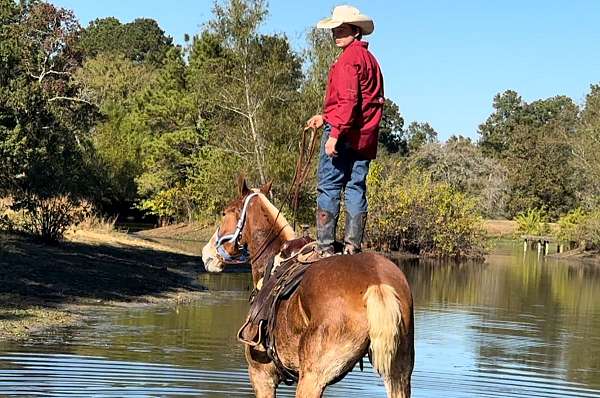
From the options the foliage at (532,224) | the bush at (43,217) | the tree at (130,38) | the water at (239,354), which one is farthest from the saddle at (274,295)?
the tree at (130,38)

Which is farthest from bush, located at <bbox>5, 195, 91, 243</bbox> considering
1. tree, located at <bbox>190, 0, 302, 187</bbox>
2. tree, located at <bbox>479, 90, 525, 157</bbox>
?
tree, located at <bbox>479, 90, 525, 157</bbox>

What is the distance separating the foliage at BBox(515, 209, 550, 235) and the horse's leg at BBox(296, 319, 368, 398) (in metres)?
65.5

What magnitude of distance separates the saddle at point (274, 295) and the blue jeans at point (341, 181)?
0.35 metres

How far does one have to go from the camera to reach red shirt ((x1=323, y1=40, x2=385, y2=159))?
651 centimetres

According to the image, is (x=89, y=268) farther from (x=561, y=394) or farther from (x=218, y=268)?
(x=218, y=268)

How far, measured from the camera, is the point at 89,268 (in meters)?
22.7

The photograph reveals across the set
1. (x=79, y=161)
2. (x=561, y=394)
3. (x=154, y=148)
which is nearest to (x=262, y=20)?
(x=154, y=148)

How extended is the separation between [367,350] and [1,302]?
11.6 m

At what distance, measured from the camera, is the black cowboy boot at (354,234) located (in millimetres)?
6805

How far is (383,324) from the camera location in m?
5.48

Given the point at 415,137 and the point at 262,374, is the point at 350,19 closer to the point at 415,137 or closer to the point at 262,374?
the point at 262,374

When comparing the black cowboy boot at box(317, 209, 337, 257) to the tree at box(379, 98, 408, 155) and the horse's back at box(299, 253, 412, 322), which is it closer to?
the horse's back at box(299, 253, 412, 322)

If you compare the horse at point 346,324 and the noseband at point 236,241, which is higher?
the noseband at point 236,241

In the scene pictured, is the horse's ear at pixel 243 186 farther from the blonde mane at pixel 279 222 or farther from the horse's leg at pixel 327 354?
the horse's leg at pixel 327 354
